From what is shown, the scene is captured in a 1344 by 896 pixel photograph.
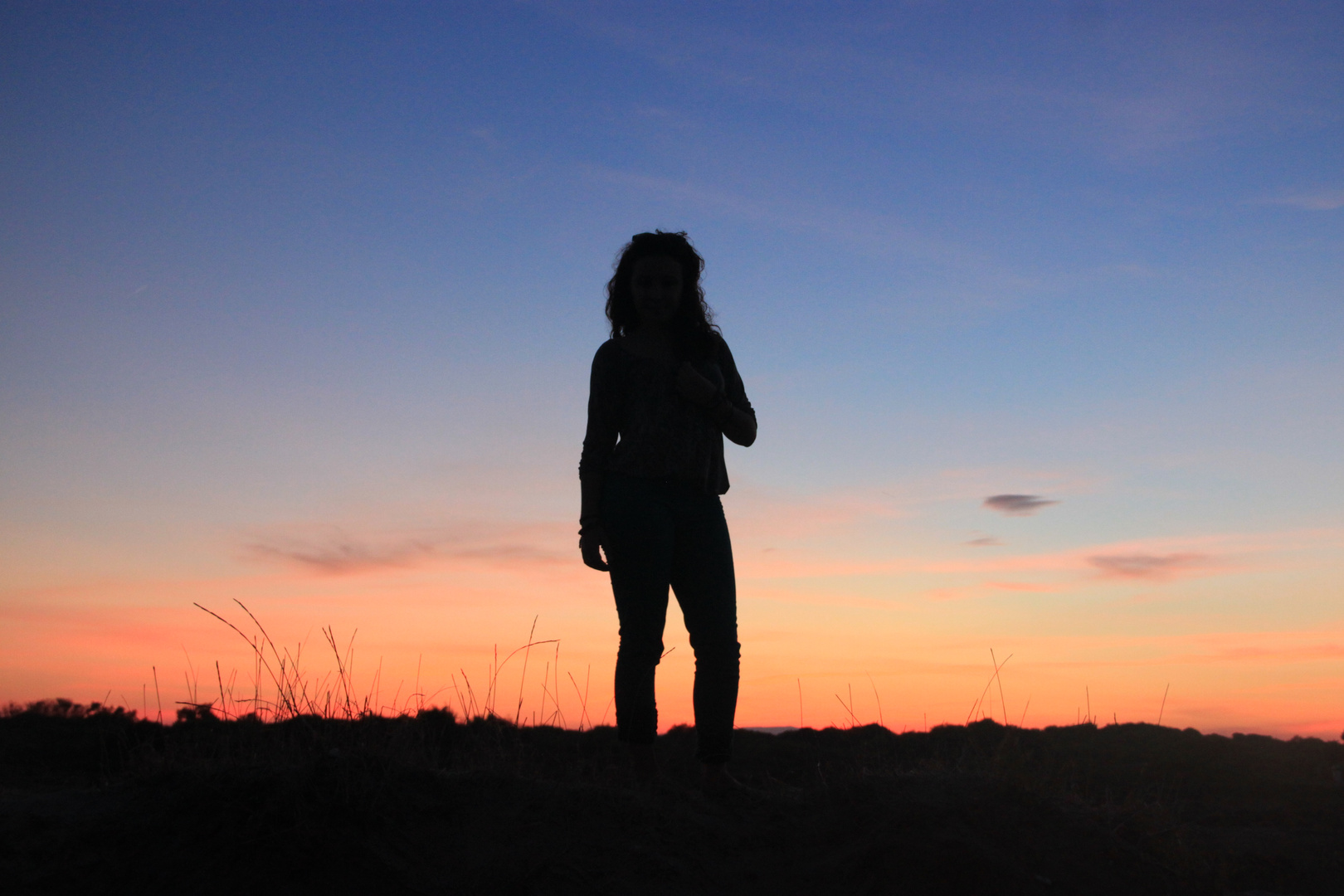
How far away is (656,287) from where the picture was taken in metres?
3.88

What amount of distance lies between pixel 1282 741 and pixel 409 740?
6723 millimetres

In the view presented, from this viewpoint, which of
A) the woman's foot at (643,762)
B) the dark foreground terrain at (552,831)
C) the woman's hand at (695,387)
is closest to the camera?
the dark foreground terrain at (552,831)

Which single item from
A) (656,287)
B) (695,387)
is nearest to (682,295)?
(656,287)

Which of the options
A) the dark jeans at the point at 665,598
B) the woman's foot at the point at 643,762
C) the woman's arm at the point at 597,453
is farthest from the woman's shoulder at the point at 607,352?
the woman's foot at the point at 643,762

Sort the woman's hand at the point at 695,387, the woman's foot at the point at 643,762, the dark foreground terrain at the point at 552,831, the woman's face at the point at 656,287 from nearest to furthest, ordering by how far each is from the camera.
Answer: the dark foreground terrain at the point at 552,831 → the woman's foot at the point at 643,762 → the woman's hand at the point at 695,387 → the woman's face at the point at 656,287

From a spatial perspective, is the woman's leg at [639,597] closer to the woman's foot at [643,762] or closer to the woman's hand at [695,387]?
the woman's foot at [643,762]

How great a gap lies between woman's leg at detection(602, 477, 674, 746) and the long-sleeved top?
15 centimetres

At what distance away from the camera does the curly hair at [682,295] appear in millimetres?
3945

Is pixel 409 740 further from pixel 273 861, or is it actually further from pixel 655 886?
pixel 655 886

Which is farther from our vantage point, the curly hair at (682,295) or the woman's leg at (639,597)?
the curly hair at (682,295)

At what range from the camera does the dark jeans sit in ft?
11.6

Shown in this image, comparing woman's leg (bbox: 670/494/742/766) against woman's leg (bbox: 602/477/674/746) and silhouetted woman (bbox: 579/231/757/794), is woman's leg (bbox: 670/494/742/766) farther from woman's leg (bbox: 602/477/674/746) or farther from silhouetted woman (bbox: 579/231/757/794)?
woman's leg (bbox: 602/477/674/746)

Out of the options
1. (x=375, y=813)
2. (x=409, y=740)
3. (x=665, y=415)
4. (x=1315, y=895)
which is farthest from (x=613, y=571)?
(x=1315, y=895)

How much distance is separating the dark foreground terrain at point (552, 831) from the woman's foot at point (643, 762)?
0.08m
